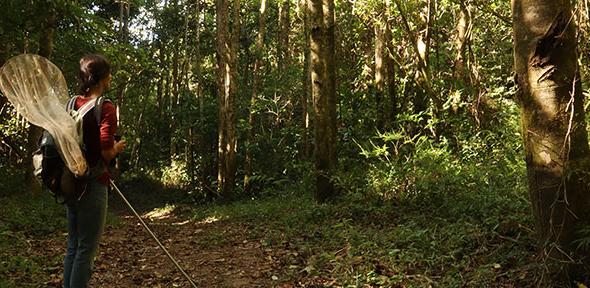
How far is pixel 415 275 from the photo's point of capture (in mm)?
4801

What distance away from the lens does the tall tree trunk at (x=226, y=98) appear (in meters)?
15.7

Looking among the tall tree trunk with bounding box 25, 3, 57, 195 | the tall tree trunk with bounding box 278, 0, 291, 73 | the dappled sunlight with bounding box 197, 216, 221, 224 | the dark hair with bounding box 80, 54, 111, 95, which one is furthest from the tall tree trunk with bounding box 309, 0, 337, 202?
the tall tree trunk with bounding box 278, 0, 291, 73

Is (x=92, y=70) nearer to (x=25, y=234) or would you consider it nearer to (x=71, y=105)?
(x=71, y=105)

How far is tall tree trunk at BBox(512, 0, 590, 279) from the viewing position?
11.6 feet

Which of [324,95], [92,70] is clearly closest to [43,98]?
[92,70]

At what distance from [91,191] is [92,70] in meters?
0.85

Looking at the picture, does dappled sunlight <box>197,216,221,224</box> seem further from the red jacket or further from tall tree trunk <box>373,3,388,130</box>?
the red jacket

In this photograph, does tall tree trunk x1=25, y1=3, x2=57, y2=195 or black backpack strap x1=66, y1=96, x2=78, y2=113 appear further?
tall tree trunk x1=25, y1=3, x2=57, y2=195

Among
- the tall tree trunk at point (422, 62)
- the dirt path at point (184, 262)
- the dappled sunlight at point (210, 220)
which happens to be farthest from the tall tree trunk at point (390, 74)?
the dirt path at point (184, 262)

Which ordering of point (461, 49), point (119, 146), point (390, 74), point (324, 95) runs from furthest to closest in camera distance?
point (390, 74) → point (461, 49) → point (324, 95) → point (119, 146)

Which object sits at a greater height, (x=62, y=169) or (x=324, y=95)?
(x=324, y=95)

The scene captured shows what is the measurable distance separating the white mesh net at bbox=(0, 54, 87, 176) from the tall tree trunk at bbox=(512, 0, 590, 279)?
3.17 metres

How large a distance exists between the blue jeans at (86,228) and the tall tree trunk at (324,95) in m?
6.08

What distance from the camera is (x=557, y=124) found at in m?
3.56
